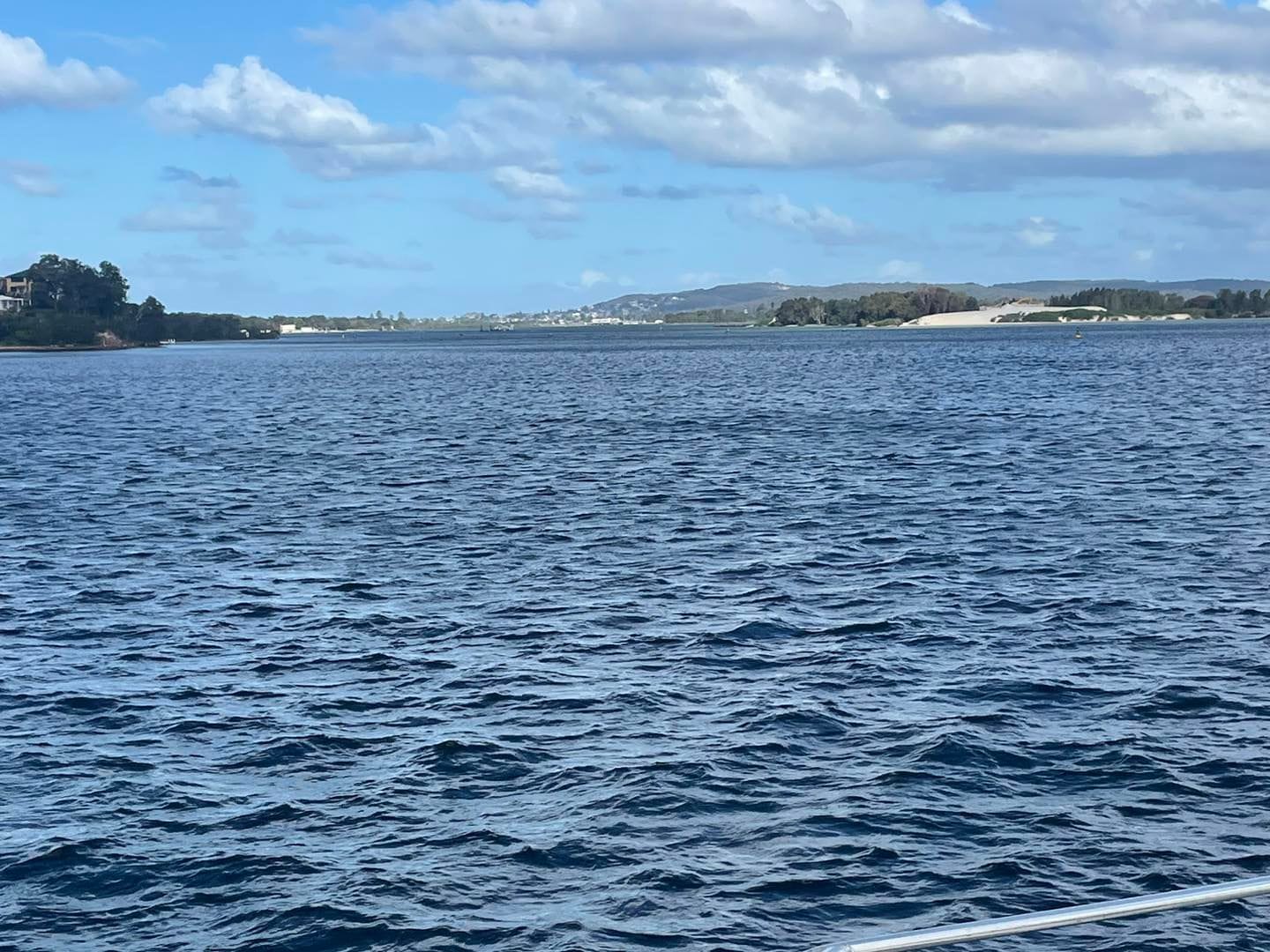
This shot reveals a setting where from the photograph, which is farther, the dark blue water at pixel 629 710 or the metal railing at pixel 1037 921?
the dark blue water at pixel 629 710

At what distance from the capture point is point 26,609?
33.9 m

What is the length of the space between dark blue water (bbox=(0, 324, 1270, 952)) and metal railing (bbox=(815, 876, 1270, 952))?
369 inches

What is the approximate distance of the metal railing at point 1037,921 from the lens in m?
6.94

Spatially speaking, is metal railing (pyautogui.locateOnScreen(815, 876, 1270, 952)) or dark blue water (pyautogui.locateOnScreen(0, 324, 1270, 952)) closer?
metal railing (pyautogui.locateOnScreen(815, 876, 1270, 952))

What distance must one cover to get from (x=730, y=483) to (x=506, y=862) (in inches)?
1586

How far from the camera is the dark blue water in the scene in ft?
57.5

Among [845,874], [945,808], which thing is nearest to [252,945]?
[845,874]

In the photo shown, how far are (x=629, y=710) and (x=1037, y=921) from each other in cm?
1806

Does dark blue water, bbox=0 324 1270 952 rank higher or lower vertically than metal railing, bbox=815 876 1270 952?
lower

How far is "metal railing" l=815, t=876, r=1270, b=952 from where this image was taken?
6941 millimetres

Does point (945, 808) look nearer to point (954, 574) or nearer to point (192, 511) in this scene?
point (954, 574)

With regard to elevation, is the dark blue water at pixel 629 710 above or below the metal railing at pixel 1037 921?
below

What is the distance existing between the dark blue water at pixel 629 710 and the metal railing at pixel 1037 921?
9380 millimetres

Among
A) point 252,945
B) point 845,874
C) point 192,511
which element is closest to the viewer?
point 252,945
